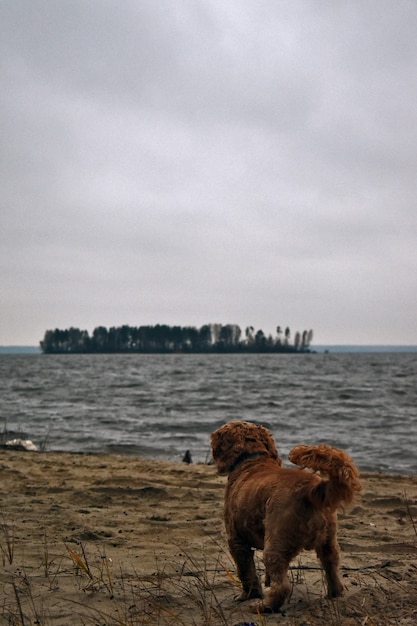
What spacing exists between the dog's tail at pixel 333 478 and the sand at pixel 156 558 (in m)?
0.69

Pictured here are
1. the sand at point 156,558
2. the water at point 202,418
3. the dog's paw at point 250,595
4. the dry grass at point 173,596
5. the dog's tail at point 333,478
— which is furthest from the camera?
the water at point 202,418

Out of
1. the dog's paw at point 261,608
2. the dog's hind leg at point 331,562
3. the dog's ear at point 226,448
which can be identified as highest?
the dog's ear at point 226,448

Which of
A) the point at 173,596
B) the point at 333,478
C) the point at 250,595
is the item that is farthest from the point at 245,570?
the point at 333,478

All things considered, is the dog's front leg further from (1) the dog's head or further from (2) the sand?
(1) the dog's head

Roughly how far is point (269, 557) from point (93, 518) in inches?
135

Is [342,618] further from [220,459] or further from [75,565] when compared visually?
[75,565]

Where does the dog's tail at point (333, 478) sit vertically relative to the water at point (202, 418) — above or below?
above

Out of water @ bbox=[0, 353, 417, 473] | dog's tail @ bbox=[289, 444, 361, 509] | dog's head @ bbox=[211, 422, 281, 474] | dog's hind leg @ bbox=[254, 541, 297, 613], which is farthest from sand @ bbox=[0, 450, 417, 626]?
water @ bbox=[0, 353, 417, 473]

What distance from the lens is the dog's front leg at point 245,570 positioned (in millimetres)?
3973

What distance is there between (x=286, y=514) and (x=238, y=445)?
90 cm

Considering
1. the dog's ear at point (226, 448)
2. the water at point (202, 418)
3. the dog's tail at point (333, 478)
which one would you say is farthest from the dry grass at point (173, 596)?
the water at point (202, 418)

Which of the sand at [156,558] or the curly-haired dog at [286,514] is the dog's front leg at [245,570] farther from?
the sand at [156,558]

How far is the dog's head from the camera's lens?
14.3ft

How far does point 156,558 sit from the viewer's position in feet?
15.5
